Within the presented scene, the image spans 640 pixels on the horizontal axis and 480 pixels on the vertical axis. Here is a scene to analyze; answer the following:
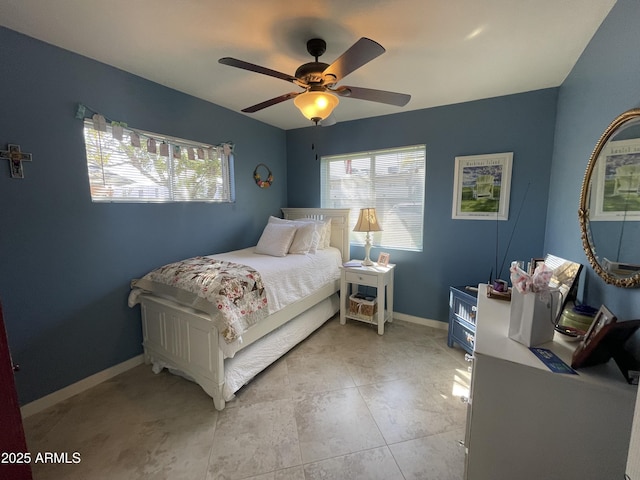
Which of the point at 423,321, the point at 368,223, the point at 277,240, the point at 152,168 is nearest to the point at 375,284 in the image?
the point at 368,223

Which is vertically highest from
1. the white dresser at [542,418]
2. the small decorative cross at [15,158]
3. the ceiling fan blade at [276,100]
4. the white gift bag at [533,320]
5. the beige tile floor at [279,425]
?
the ceiling fan blade at [276,100]

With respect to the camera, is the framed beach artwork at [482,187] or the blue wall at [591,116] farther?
the framed beach artwork at [482,187]

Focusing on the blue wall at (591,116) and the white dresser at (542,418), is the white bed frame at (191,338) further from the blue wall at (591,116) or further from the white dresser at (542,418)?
the blue wall at (591,116)

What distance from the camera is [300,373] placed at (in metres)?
2.20

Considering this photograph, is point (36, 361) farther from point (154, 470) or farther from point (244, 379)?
point (244, 379)

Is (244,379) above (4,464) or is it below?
below

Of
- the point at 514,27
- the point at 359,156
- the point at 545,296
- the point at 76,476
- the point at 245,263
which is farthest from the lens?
the point at 359,156

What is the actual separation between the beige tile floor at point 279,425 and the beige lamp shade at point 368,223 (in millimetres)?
1317

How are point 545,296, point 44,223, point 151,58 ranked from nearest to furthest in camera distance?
point 545,296 < point 44,223 < point 151,58

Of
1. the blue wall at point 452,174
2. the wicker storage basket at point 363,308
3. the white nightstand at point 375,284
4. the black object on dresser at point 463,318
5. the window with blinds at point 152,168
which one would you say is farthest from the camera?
the wicker storage basket at point 363,308

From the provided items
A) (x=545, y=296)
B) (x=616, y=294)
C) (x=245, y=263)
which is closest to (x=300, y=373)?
(x=245, y=263)

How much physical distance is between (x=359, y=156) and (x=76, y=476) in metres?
3.48

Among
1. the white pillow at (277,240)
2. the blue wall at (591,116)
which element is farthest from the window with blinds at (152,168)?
the blue wall at (591,116)

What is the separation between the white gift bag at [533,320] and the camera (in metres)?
1.11
